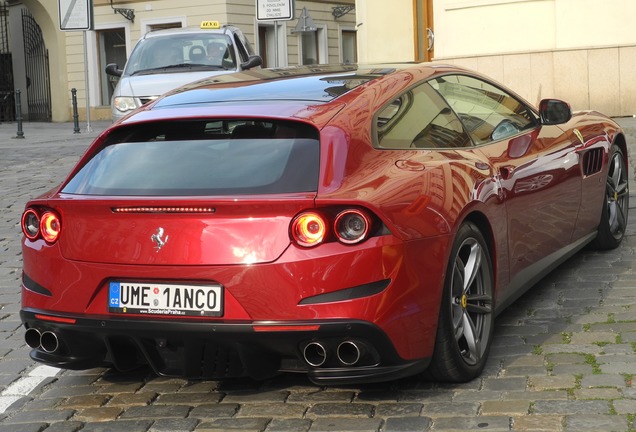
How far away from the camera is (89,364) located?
5066mm

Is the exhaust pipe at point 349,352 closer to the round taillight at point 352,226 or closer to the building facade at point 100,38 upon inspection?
the round taillight at point 352,226

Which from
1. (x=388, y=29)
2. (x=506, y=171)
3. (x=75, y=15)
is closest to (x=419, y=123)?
(x=506, y=171)

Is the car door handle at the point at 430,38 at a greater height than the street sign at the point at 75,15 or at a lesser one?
lesser

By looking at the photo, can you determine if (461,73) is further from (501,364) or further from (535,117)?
(501,364)

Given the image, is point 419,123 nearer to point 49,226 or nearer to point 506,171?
point 506,171

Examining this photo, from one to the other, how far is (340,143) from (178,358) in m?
1.09

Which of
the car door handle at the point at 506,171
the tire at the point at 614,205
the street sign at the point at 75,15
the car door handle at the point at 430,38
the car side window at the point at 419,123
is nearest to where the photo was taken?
the car side window at the point at 419,123

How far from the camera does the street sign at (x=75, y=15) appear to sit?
2388cm

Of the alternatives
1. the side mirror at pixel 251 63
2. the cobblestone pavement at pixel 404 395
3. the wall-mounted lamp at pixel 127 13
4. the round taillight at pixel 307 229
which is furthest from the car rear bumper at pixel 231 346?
the wall-mounted lamp at pixel 127 13

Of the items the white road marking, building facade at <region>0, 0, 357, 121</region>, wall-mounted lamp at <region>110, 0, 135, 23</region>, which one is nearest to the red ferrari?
the white road marking

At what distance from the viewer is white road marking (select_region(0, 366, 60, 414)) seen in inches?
206

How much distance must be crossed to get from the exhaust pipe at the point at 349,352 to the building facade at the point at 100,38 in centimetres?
3108

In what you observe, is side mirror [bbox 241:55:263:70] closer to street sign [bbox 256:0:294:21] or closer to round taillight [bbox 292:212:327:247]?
street sign [bbox 256:0:294:21]

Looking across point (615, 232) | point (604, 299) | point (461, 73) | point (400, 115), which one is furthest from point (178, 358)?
point (615, 232)
